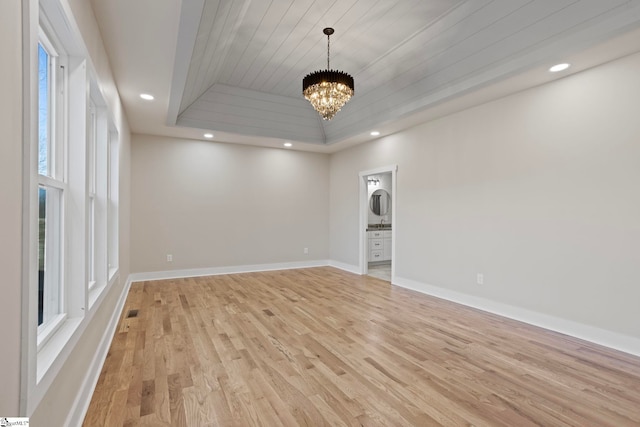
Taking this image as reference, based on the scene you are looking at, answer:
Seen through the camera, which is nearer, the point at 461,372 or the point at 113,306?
the point at 461,372

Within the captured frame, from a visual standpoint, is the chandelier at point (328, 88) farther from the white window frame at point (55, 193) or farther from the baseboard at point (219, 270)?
the baseboard at point (219, 270)

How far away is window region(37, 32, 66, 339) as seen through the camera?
167 cm

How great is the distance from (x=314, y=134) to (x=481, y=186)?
335 cm

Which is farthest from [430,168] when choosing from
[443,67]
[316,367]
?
[316,367]

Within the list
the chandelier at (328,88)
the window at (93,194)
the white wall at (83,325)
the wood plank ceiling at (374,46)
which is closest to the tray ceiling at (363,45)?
the wood plank ceiling at (374,46)

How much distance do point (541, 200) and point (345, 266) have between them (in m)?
4.01

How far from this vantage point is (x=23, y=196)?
42.0 inches

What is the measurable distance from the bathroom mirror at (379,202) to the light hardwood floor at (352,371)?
397 centimetres

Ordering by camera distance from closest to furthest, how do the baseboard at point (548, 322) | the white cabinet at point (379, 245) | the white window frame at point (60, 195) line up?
1. the white window frame at point (60, 195)
2. the baseboard at point (548, 322)
3. the white cabinet at point (379, 245)

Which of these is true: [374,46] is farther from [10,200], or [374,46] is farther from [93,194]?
[10,200]

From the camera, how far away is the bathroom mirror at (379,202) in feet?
25.4

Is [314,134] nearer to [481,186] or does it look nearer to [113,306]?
[481,186]

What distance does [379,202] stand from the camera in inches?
308

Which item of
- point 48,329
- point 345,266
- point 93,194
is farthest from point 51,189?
point 345,266
